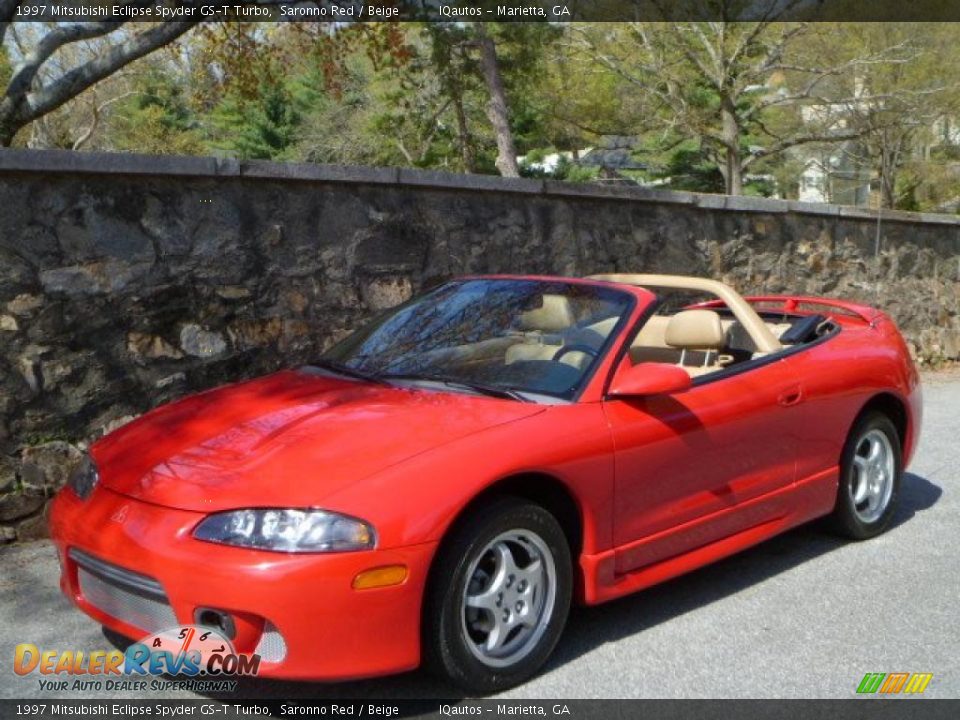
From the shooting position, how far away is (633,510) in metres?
4.16

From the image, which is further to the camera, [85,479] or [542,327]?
[542,327]

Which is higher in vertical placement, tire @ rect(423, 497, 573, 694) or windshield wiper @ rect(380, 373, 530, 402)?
windshield wiper @ rect(380, 373, 530, 402)

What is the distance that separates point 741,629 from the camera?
440cm

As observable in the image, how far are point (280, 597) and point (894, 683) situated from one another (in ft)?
7.22

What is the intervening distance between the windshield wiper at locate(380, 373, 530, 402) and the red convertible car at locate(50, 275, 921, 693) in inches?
0.5

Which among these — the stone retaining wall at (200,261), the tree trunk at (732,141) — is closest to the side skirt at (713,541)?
the stone retaining wall at (200,261)

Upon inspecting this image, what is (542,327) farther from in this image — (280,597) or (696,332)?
(280,597)

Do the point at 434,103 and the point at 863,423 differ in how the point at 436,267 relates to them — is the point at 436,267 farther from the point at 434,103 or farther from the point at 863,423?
the point at 434,103

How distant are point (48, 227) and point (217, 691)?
3.01 meters

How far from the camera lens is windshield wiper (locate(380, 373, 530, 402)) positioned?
4178 millimetres

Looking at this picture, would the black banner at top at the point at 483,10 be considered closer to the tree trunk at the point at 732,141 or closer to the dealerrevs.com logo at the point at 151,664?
the tree trunk at the point at 732,141

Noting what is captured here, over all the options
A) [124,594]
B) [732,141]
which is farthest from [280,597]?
[732,141]

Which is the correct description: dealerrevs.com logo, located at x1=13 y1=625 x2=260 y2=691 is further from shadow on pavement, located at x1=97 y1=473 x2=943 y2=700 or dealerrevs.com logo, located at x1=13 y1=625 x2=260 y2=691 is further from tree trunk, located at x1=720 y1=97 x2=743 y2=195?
tree trunk, located at x1=720 y1=97 x2=743 y2=195

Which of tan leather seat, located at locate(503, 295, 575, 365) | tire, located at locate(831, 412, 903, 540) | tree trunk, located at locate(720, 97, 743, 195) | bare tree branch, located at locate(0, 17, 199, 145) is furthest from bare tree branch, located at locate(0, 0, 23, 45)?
tree trunk, located at locate(720, 97, 743, 195)
